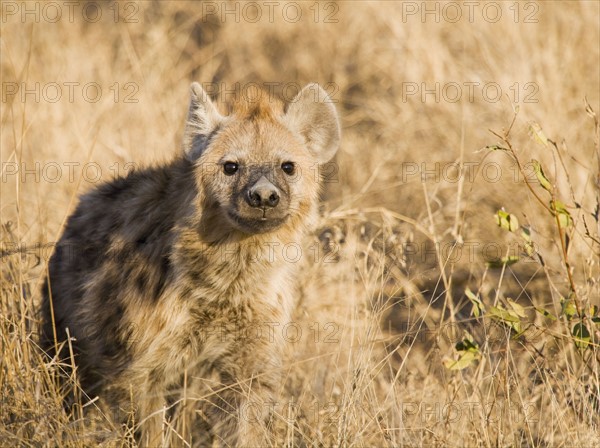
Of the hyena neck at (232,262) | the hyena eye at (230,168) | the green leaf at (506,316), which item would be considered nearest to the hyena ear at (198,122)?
the hyena eye at (230,168)

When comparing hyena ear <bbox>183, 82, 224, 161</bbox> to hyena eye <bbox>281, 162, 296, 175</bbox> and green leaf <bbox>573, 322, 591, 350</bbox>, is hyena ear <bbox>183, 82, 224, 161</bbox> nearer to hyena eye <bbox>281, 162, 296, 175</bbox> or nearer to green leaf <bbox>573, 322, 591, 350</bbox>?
hyena eye <bbox>281, 162, 296, 175</bbox>

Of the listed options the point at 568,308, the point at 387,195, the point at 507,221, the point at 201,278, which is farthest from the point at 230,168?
the point at 387,195

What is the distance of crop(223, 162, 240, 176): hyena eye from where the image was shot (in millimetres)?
4883

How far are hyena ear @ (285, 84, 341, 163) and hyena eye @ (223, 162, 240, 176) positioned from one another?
502mm

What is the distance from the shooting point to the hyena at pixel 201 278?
4.73 meters

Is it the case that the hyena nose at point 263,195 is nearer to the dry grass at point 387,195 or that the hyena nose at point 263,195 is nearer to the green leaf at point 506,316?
the dry grass at point 387,195

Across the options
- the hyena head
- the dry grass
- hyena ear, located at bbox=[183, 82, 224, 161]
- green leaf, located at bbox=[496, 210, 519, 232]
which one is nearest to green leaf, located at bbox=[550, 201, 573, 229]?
the dry grass

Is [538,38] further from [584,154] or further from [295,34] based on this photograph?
[295,34]

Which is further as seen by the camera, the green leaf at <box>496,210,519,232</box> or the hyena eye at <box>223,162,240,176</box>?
the hyena eye at <box>223,162,240,176</box>

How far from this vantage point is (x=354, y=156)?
27.4 feet

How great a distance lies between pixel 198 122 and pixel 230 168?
0.39m

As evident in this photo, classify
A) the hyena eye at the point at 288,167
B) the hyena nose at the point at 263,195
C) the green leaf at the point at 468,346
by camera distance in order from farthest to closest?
the hyena eye at the point at 288,167 < the hyena nose at the point at 263,195 < the green leaf at the point at 468,346

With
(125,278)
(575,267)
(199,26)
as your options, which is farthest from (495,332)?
(199,26)

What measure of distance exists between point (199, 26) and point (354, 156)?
2.89 m
